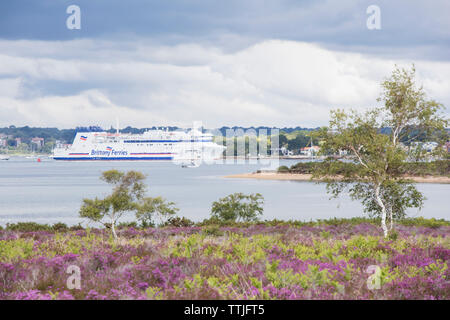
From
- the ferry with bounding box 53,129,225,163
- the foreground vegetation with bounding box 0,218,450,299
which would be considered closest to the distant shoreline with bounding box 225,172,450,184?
the ferry with bounding box 53,129,225,163

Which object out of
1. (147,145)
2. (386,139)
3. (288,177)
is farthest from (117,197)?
(147,145)

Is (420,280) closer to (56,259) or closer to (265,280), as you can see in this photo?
(265,280)

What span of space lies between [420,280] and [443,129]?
1572 cm

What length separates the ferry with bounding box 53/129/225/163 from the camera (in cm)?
17662

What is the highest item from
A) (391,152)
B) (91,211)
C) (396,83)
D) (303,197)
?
(396,83)

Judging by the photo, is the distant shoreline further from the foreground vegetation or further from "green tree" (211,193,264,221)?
the foreground vegetation

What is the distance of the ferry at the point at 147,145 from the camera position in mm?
176625

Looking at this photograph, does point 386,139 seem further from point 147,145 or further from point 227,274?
point 147,145

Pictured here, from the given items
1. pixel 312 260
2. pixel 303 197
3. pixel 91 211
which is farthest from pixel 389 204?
pixel 303 197

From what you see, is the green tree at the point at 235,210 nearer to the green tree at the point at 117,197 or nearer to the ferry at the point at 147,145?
the green tree at the point at 117,197

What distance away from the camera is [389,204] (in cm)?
2302

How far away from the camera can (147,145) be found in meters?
177

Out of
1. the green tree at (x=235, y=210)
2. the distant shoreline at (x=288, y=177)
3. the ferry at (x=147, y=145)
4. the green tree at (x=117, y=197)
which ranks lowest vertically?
the distant shoreline at (x=288, y=177)

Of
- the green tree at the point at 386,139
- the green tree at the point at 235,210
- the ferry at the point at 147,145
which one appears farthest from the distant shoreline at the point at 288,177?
the green tree at the point at 386,139
